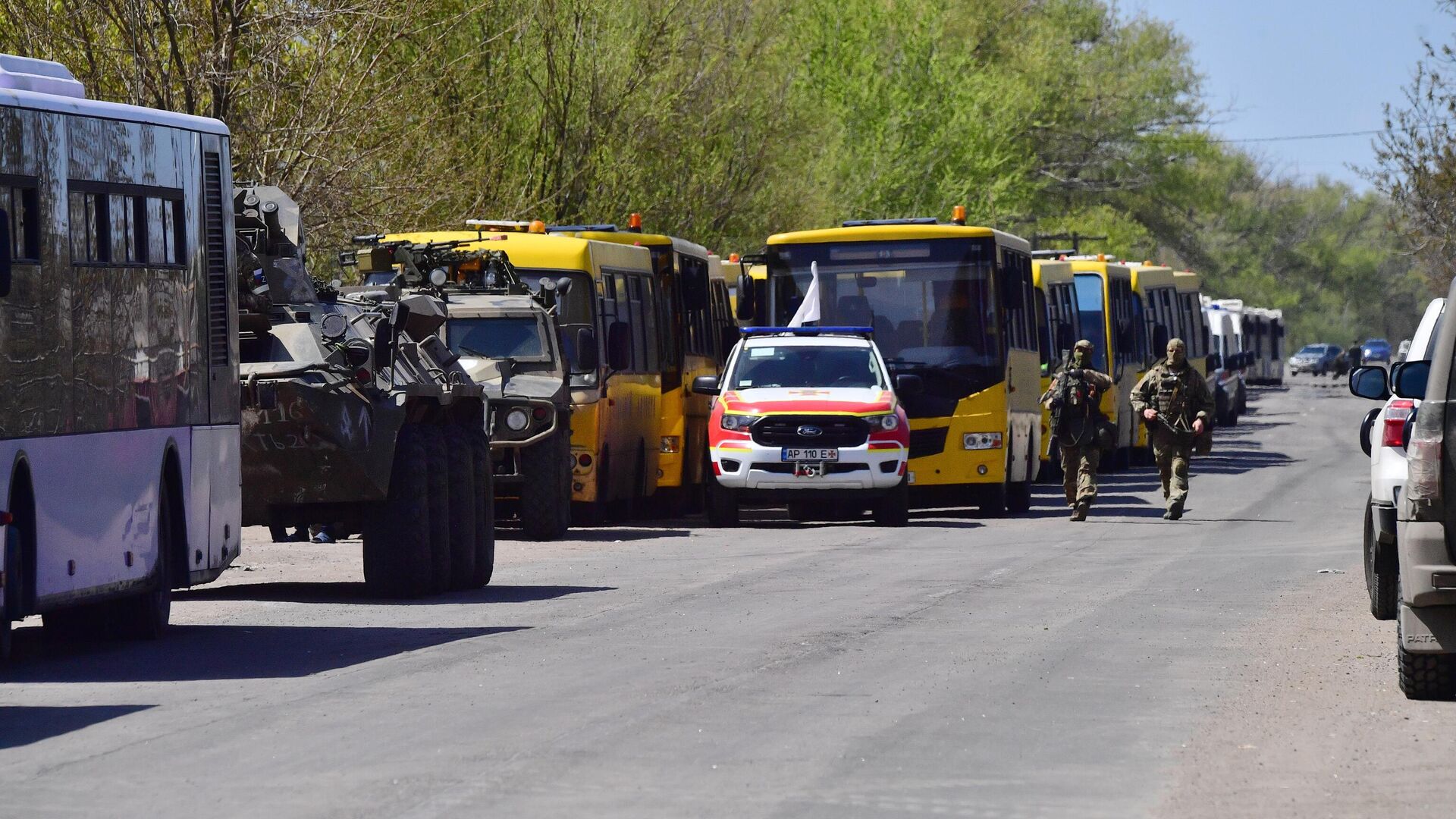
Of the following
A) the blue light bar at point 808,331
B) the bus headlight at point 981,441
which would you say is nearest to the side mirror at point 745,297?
the blue light bar at point 808,331

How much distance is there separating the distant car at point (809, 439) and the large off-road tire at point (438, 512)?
8.29 metres

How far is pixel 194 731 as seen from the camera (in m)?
10.1

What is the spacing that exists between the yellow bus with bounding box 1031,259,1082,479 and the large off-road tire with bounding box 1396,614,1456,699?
21470 millimetres

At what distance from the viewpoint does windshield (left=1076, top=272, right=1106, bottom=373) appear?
1607 inches

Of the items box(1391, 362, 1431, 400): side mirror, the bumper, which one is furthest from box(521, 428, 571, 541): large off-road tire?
box(1391, 362, 1431, 400): side mirror

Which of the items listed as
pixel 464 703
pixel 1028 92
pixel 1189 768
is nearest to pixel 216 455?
pixel 464 703

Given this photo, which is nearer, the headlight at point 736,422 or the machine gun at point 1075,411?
the headlight at point 736,422

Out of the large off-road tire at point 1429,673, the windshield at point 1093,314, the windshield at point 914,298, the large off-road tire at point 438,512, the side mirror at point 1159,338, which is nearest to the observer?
the large off-road tire at point 1429,673

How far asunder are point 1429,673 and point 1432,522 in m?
0.84

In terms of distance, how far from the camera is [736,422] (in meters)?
25.4

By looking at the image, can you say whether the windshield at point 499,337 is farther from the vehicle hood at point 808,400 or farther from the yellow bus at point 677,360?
the yellow bus at point 677,360

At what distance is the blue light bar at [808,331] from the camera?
2638 centimetres

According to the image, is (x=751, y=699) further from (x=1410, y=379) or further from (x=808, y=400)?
(x=808, y=400)

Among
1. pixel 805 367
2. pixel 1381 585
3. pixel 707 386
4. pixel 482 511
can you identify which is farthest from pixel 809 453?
pixel 1381 585
